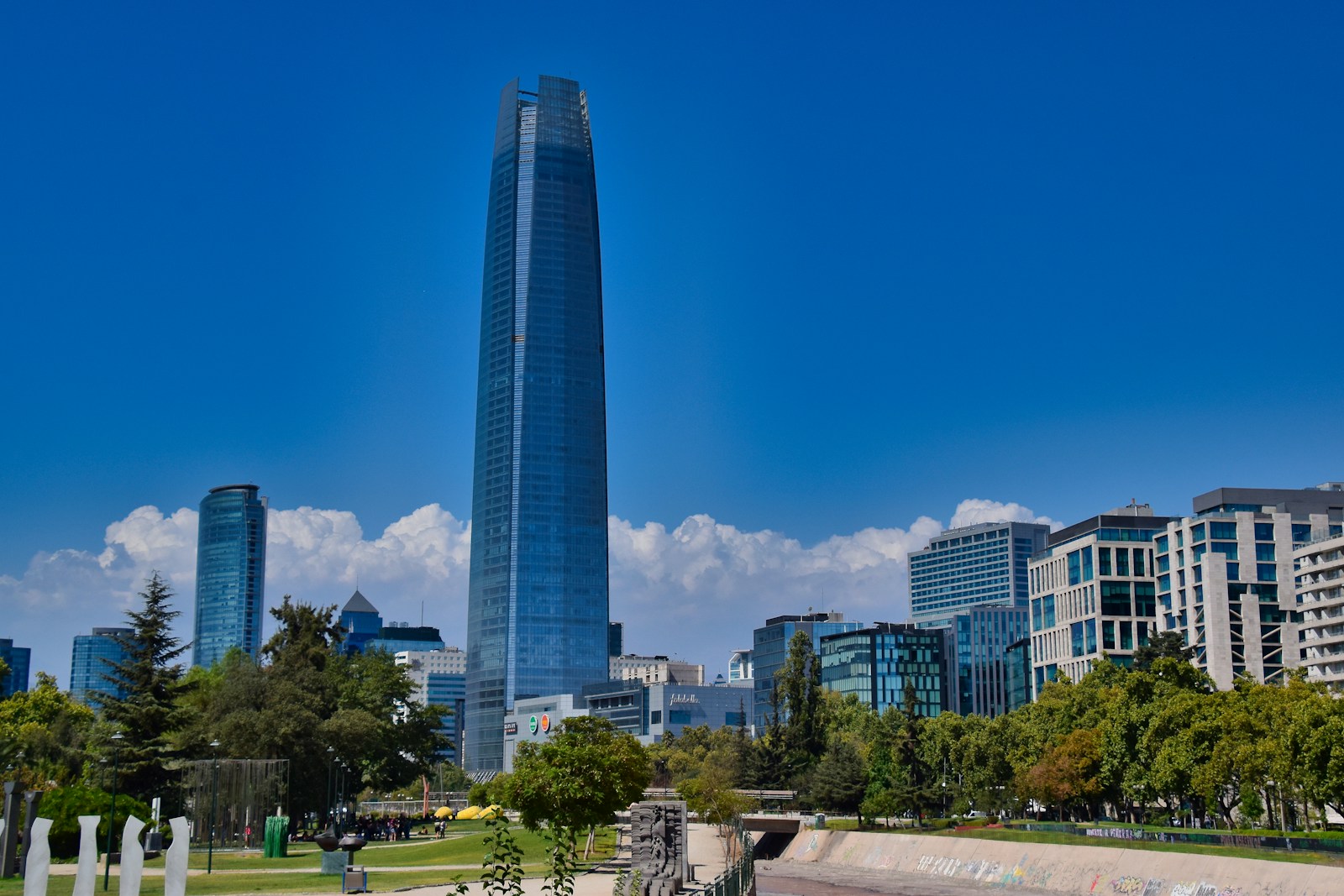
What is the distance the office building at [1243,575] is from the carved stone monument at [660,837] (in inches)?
4083

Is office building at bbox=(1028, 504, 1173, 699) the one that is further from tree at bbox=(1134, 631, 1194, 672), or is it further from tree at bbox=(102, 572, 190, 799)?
tree at bbox=(102, 572, 190, 799)

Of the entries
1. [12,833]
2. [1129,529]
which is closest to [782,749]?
[1129,529]

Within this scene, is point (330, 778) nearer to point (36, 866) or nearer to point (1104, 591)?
point (36, 866)

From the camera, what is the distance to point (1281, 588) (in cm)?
14838

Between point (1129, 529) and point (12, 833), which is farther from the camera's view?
point (1129, 529)

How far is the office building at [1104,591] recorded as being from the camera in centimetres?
16162

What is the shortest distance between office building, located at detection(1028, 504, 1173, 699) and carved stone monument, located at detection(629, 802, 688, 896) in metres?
114

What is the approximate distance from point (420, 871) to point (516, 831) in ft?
116

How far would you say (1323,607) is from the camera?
441 ft

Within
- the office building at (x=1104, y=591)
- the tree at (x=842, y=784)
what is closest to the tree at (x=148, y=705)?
the tree at (x=842, y=784)

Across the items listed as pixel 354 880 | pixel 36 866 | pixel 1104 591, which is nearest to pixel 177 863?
pixel 36 866

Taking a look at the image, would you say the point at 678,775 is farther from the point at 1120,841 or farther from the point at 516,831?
the point at 1120,841

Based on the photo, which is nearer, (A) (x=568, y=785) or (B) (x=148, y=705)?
(A) (x=568, y=785)

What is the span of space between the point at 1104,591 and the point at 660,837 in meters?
126
